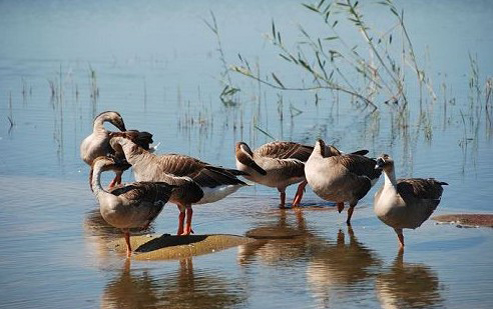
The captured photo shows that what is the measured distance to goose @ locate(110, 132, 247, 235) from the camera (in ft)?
36.4

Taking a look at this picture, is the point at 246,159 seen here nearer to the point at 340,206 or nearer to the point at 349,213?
the point at 340,206

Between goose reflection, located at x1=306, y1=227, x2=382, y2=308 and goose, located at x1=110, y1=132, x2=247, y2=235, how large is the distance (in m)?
1.44

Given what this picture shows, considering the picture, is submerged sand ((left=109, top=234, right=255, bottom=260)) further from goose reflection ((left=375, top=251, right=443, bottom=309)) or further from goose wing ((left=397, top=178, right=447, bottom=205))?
goose reflection ((left=375, top=251, right=443, bottom=309))

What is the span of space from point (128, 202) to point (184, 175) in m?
1.42

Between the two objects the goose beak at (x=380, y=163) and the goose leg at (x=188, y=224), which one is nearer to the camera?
the goose beak at (x=380, y=163)

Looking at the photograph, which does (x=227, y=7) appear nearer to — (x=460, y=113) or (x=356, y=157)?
(x=460, y=113)

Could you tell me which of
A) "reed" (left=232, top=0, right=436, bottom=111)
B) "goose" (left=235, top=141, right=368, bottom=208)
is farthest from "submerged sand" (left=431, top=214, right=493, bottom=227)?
"reed" (left=232, top=0, right=436, bottom=111)

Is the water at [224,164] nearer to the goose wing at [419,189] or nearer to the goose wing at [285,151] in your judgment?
the goose wing at [419,189]

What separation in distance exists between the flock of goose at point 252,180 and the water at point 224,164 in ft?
1.19

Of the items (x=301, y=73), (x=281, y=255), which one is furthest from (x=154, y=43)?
(x=281, y=255)

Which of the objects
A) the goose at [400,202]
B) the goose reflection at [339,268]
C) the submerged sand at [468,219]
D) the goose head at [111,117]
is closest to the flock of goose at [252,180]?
the goose at [400,202]

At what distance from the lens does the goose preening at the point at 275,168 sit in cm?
1263

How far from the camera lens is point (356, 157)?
1198 cm

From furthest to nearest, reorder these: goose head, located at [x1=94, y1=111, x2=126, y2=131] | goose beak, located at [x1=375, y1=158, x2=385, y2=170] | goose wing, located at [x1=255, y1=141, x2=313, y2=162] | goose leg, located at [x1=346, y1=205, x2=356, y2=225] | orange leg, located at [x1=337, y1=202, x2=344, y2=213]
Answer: goose head, located at [x1=94, y1=111, x2=126, y2=131]
goose wing, located at [x1=255, y1=141, x2=313, y2=162]
orange leg, located at [x1=337, y1=202, x2=344, y2=213]
goose leg, located at [x1=346, y1=205, x2=356, y2=225]
goose beak, located at [x1=375, y1=158, x2=385, y2=170]
